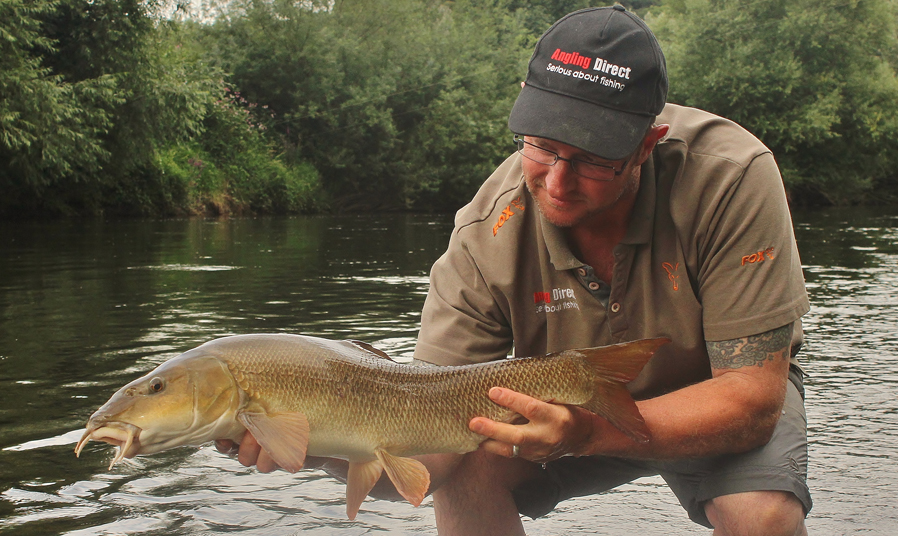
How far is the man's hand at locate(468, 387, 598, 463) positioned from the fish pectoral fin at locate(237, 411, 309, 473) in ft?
1.54

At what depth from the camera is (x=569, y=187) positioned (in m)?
2.83

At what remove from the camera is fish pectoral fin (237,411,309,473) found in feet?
7.76

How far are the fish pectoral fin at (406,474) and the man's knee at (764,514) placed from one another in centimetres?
93

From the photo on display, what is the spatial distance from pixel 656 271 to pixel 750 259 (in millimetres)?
308

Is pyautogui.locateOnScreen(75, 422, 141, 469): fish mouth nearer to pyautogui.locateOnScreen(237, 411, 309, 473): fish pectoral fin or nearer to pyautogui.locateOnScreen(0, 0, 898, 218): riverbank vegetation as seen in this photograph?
pyautogui.locateOnScreen(237, 411, 309, 473): fish pectoral fin

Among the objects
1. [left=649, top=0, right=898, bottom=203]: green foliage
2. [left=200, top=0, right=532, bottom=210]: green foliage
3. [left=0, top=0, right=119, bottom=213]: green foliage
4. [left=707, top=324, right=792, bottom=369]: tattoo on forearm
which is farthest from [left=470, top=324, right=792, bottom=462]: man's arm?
[left=649, top=0, right=898, bottom=203]: green foliage

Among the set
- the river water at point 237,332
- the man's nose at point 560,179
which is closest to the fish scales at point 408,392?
the man's nose at point 560,179

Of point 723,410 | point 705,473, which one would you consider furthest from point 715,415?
point 705,473

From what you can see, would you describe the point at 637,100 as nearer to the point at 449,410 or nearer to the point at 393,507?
the point at 449,410

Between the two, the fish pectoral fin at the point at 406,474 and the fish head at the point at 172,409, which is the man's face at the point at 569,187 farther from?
the fish head at the point at 172,409

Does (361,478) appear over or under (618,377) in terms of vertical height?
under

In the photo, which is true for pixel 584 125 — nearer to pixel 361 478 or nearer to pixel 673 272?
pixel 673 272

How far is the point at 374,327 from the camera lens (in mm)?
7777

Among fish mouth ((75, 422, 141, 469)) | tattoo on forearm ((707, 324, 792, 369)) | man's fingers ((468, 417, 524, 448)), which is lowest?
man's fingers ((468, 417, 524, 448))
